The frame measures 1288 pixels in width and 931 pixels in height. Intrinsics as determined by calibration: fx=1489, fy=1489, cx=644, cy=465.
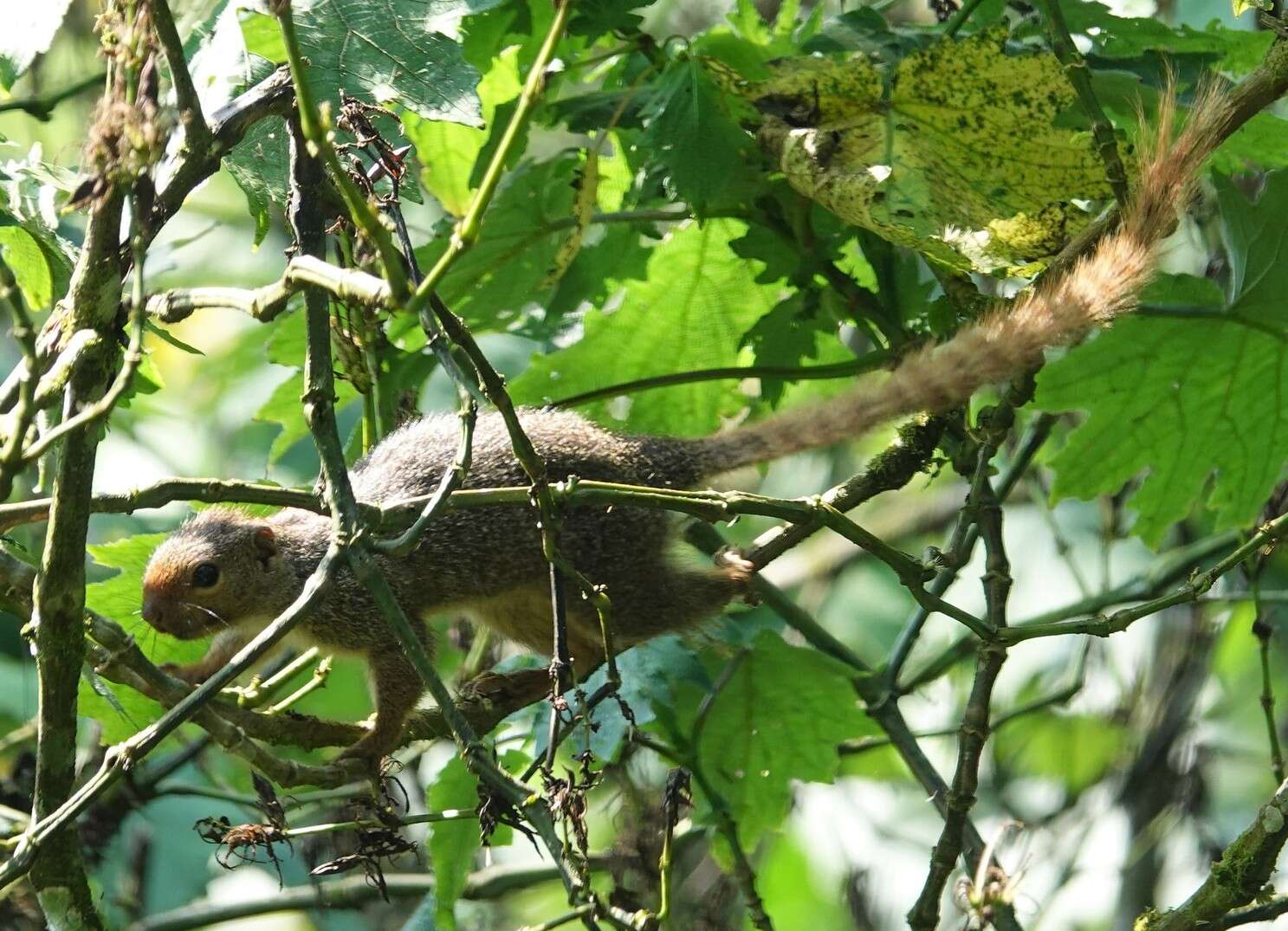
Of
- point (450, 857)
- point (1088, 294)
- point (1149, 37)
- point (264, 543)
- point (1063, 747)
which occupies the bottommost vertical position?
point (450, 857)

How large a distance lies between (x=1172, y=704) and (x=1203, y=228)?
178cm

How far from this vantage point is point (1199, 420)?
369cm

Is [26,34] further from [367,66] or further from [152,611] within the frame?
[152,611]

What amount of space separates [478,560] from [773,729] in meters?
1.03

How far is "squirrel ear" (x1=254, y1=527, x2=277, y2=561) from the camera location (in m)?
4.43

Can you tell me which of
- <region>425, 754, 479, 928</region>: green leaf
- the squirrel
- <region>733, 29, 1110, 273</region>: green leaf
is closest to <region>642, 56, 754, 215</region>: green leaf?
<region>733, 29, 1110, 273</region>: green leaf

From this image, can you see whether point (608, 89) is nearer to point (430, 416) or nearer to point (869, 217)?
point (869, 217)

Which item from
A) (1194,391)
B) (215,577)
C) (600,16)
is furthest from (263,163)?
(1194,391)

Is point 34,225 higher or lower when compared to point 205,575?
lower

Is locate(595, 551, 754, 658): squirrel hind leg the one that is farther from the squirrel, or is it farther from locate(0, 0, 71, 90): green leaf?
locate(0, 0, 71, 90): green leaf

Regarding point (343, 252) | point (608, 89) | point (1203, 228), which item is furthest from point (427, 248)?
point (1203, 228)

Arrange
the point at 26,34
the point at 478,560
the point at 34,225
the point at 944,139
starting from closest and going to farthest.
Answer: the point at 26,34
the point at 34,225
the point at 944,139
the point at 478,560

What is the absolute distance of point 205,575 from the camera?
419 cm

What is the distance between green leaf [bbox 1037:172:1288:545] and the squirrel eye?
2.31 meters
